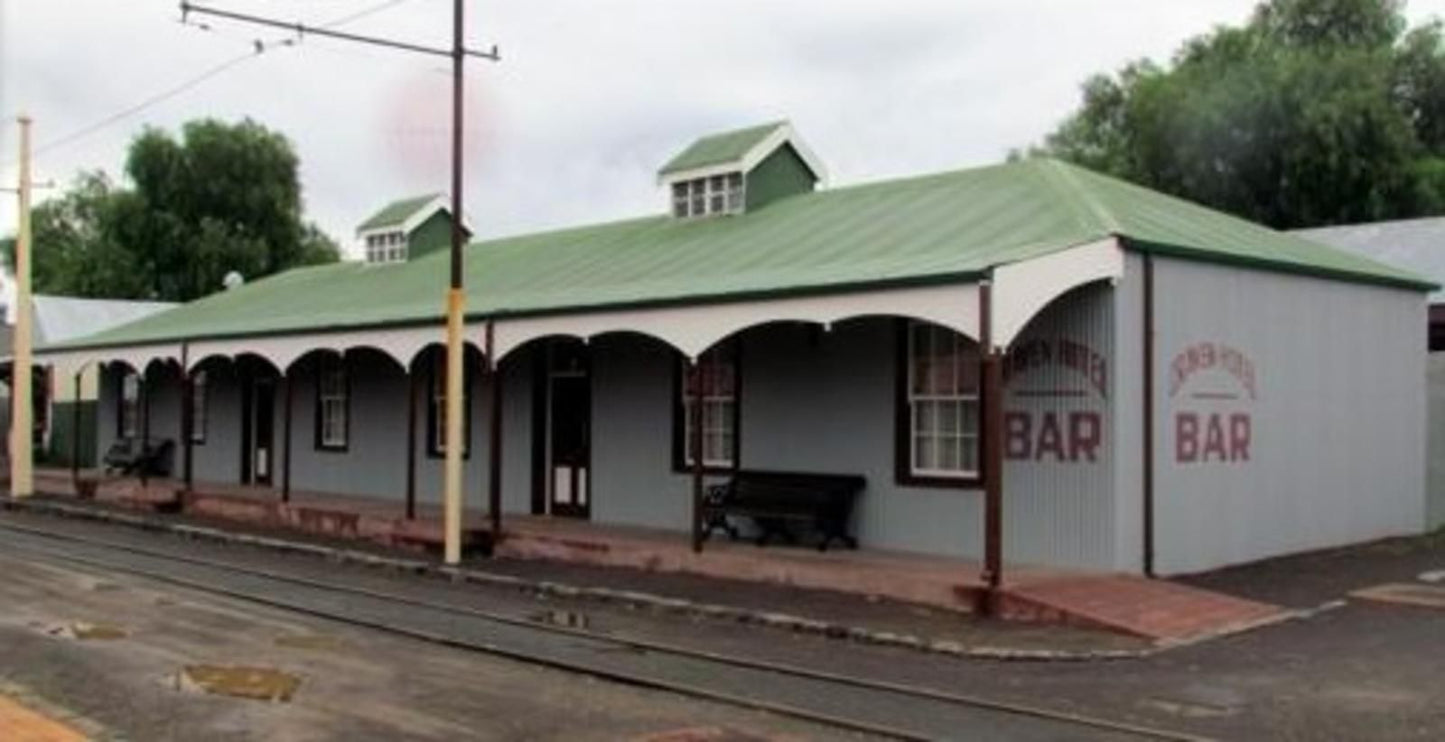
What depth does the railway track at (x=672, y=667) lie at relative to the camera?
9.98m

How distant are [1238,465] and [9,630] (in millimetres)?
12122

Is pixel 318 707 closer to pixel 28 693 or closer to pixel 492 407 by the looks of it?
pixel 28 693

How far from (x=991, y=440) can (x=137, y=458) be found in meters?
24.2

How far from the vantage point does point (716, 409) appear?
21.2m

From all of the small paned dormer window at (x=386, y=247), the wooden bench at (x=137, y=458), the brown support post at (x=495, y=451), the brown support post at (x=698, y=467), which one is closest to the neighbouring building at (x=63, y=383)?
the wooden bench at (x=137, y=458)

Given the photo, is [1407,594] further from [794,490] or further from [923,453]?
[794,490]

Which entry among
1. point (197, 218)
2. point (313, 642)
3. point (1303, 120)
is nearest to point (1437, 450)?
point (313, 642)

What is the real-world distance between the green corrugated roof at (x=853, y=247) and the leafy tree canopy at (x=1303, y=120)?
22.1 m

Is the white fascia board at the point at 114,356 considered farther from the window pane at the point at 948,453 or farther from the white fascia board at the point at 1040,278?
the white fascia board at the point at 1040,278

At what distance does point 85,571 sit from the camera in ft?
62.3

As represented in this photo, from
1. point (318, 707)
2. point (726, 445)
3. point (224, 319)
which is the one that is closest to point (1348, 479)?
point (726, 445)

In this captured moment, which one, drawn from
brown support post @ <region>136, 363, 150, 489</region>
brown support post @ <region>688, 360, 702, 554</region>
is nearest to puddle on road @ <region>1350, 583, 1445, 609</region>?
brown support post @ <region>688, 360, 702, 554</region>

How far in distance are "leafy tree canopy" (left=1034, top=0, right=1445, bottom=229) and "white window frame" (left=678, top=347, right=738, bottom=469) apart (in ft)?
87.1

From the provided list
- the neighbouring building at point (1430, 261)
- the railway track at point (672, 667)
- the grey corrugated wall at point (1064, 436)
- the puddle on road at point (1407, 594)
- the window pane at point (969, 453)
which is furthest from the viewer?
the neighbouring building at point (1430, 261)
